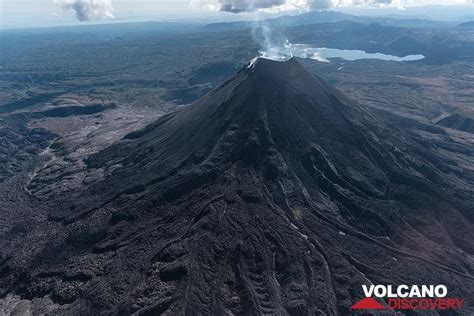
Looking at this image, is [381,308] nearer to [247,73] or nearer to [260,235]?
[260,235]

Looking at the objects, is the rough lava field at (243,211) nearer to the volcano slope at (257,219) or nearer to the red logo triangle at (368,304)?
the volcano slope at (257,219)

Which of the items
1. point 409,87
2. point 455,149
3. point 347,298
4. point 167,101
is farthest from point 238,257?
point 409,87

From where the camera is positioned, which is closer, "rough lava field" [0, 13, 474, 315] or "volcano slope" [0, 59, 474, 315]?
"volcano slope" [0, 59, 474, 315]

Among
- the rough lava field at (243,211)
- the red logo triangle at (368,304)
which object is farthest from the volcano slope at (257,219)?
the red logo triangle at (368,304)

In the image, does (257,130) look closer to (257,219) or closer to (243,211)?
(243,211)

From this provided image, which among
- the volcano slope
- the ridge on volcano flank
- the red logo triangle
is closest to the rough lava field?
the volcano slope

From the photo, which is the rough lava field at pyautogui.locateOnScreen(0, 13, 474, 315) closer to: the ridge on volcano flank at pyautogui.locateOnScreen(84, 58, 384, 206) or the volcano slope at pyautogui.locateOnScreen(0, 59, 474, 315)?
the volcano slope at pyautogui.locateOnScreen(0, 59, 474, 315)
